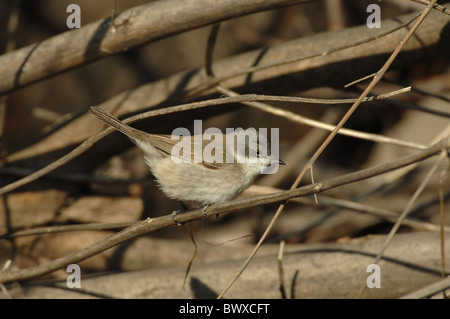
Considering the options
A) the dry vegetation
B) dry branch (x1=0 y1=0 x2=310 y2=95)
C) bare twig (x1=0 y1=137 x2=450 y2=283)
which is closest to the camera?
bare twig (x1=0 y1=137 x2=450 y2=283)

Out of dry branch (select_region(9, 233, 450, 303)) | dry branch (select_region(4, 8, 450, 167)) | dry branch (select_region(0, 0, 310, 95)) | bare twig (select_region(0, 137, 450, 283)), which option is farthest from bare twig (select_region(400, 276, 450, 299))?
dry branch (select_region(0, 0, 310, 95))

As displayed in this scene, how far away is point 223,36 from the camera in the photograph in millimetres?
5625

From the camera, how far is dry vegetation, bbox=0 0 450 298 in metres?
2.85

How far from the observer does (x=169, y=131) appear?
388 centimetres

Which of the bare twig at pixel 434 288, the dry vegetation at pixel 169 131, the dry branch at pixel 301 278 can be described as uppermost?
the dry vegetation at pixel 169 131

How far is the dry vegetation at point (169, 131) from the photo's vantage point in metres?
2.85

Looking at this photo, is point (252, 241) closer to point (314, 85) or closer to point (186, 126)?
point (186, 126)

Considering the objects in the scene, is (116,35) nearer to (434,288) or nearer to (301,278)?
(301,278)

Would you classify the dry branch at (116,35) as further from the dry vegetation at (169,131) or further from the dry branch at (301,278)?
the dry branch at (301,278)

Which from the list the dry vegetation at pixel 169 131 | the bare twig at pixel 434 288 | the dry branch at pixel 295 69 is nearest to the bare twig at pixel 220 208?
the dry vegetation at pixel 169 131

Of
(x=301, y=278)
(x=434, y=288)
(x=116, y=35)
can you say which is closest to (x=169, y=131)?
(x=116, y=35)

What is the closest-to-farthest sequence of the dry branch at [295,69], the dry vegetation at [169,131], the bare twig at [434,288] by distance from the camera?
the bare twig at [434,288] < the dry vegetation at [169,131] < the dry branch at [295,69]

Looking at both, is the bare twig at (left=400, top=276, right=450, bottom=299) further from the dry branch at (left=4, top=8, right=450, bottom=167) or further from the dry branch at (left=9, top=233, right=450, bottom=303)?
the dry branch at (left=4, top=8, right=450, bottom=167)
